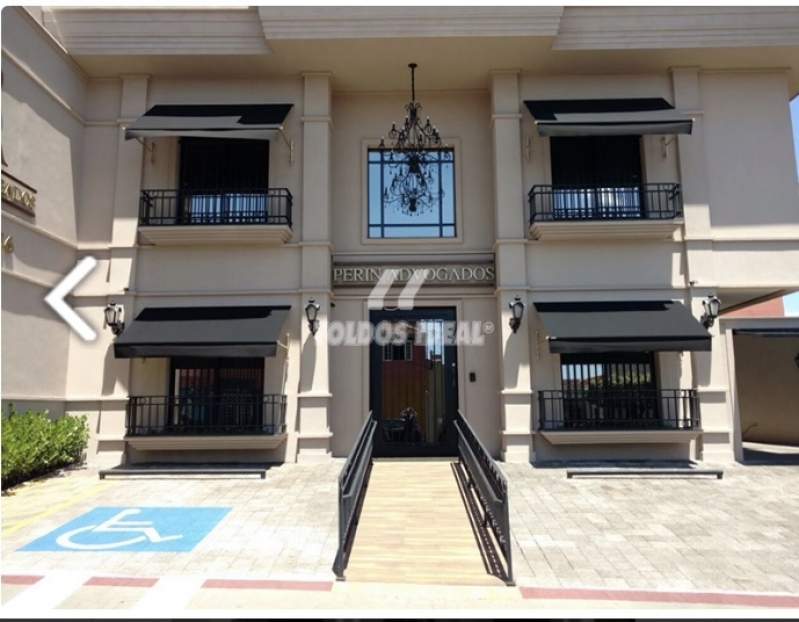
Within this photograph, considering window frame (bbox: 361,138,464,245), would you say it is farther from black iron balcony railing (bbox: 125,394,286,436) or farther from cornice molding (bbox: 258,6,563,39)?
black iron balcony railing (bbox: 125,394,286,436)

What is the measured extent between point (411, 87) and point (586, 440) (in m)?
7.62

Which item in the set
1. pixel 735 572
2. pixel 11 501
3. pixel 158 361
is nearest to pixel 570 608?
pixel 735 572

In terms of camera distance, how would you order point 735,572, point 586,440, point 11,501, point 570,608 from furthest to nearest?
point 586,440 → point 11,501 → point 735,572 → point 570,608

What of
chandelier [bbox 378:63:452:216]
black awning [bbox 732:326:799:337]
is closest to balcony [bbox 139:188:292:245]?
chandelier [bbox 378:63:452:216]

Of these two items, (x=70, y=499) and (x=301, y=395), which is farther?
(x=301, y=395)

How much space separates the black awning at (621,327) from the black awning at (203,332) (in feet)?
16.1

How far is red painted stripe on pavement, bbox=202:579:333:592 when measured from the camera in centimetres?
512

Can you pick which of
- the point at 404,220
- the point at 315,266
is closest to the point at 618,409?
the point at 404,220

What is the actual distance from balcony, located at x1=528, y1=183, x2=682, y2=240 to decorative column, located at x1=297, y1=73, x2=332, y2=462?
400 cm

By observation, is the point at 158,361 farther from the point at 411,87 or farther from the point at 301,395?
the point at 411,87

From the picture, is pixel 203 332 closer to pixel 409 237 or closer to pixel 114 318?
pixel 114 318

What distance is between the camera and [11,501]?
802 centimetres

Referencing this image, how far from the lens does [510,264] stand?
36.2 ft

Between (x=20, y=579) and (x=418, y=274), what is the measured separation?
309 inches
